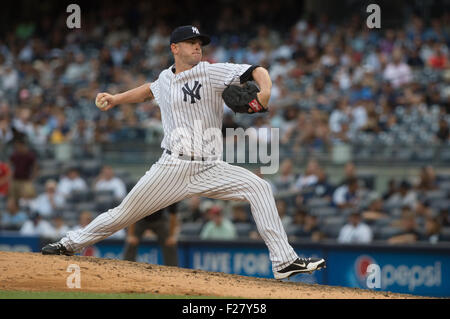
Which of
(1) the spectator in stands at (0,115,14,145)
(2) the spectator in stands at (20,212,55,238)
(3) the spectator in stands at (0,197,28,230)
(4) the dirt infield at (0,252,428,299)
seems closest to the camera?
(4) the dirt infield at (0,252,428,299)

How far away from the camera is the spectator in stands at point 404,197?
1098cm

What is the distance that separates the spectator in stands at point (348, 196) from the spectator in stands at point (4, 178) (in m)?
5.30

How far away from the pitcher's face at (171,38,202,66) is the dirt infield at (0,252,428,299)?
1527mm

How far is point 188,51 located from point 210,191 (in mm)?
981

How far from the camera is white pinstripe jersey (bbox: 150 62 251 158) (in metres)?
5.52

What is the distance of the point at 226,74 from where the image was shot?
548 cm

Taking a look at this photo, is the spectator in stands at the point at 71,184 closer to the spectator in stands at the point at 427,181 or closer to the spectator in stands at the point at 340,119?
the spectator in stands at the point at 340,119

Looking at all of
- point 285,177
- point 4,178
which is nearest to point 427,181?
point 285,177

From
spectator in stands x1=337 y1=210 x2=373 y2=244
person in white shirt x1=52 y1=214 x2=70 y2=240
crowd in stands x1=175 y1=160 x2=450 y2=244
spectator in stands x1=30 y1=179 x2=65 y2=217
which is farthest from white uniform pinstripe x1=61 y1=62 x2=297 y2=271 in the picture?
spectator in stands x1=30 y1=179 x2=65 y2=217

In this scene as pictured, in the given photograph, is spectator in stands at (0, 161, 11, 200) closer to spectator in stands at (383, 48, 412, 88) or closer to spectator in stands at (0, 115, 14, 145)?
Answer: spectator in stands at (0, 115, 14, 145)

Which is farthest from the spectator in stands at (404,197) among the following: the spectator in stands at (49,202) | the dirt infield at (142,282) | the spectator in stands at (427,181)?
the dirt infield at (142,282)

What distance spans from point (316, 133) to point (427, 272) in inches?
144

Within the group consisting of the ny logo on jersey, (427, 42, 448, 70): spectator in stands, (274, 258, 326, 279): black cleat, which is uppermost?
(427, 42, 448, 70): spectator in stands
